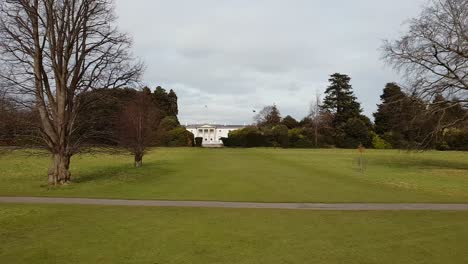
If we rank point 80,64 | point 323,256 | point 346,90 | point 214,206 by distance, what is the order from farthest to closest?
point 346,90
point 80,64
point 214,206
point 323,256

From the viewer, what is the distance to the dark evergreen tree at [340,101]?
101250 millimetres

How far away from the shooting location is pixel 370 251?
29.8 ft

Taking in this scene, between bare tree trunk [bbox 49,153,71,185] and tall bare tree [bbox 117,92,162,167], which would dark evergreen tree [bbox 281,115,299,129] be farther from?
bare tree trunk [bbox 49,153,71,185]

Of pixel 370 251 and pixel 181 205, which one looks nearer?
pixel 370 251

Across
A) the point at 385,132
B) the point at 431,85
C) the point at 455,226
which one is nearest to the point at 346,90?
the point at 385,132

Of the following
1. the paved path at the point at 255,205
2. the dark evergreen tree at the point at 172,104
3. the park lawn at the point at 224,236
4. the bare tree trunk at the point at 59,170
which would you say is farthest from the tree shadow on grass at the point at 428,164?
the dark evergreen tree at the point at 172,104

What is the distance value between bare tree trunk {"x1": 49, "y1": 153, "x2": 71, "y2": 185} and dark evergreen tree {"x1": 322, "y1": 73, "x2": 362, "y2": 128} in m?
82.9

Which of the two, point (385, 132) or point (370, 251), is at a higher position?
point (385, 132)

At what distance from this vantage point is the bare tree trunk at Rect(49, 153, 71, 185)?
71.1 feet

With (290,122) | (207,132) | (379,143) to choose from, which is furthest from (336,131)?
(207,132)

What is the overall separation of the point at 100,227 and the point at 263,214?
4944 mm

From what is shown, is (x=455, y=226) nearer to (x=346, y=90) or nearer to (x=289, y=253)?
(x=289, y=253)

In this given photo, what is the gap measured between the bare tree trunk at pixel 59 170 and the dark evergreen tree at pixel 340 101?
82.9 m

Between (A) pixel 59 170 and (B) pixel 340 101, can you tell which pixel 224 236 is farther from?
(B) pixel 340 101
